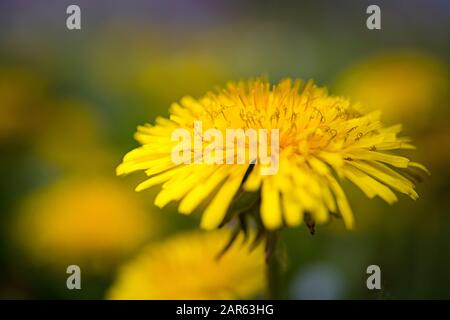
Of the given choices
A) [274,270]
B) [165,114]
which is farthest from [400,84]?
[274,270]

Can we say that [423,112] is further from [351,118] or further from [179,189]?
[179,189]

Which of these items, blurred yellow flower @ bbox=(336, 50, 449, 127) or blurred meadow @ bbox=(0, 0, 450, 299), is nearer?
blurred meadow @ bbox=(0, 0, 450, 299)

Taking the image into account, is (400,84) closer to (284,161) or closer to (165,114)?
(165,114)

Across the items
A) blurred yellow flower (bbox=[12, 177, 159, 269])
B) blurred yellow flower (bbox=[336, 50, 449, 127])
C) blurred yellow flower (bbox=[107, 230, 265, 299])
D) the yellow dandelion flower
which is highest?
blurred yellow flower (bbox=[336, 50, 449, 127])

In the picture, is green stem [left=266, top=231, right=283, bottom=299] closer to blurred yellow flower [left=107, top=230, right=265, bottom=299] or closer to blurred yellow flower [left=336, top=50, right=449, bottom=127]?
blurred yellow flower [left=107, top=230, right=265, bottom=299]

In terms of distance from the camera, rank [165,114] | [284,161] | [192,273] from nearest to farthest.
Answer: [284,161], [192,273], [165,114]

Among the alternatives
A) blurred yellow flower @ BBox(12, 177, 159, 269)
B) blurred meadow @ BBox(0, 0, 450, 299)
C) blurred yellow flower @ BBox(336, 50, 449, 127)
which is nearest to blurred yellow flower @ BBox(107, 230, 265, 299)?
blurred meadow @ BBox(0, 0, 450, 299)

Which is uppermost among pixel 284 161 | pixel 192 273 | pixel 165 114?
pixel 165 114

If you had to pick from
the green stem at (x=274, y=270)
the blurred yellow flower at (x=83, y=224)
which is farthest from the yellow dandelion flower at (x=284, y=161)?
the blurred yellow flower at (x=83, y=224)
